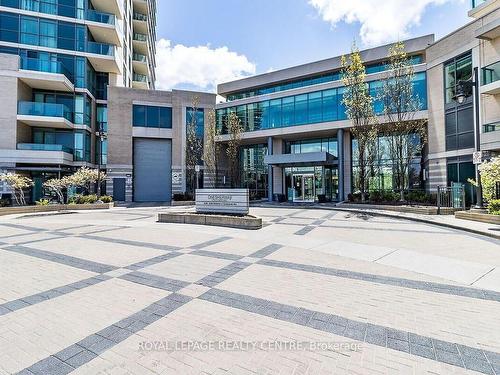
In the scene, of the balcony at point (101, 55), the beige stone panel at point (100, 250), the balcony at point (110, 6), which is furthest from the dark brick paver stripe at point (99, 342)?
the balcony at point (110, 6)

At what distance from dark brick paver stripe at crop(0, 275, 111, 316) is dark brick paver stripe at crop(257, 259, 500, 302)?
3552 millimetres

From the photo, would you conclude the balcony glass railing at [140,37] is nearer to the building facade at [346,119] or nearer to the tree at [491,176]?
the building facade at [346,119]

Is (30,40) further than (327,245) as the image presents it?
Yes

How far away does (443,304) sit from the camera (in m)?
4.49

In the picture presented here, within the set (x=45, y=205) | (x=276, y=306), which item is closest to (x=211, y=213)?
(x=276, y=306)

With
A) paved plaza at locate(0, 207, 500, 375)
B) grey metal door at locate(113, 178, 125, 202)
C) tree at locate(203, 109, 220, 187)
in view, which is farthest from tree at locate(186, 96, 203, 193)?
paved plaza at locate(0, 207, 500, 375)

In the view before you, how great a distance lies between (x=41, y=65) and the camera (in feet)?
89.1

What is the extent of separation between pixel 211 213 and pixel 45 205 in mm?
15380

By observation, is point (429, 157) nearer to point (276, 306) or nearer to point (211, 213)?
point (211, 213)

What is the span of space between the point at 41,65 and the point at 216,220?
1029 inches

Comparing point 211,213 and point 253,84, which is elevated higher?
point 253,84

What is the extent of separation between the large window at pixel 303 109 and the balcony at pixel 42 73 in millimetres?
17061

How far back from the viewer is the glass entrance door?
30.6 m

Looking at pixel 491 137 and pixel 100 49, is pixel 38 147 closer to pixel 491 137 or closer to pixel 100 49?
pixel 100 49
